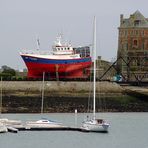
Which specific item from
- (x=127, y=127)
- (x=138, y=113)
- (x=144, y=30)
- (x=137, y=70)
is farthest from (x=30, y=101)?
(x=144, y=30)

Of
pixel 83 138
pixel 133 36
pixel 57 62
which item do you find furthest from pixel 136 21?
pixel 83 138

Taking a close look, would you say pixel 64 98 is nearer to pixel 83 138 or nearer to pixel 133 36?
pixel 83 138

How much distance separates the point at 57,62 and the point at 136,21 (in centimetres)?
3620

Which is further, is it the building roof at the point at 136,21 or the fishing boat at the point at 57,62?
the building roof at the point at 136,21

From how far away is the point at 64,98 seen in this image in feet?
326

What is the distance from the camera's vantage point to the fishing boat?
11500cm

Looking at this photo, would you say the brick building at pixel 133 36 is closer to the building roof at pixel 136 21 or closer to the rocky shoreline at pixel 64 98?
the building roof at pixel 136 21

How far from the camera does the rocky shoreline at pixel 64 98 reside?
297 feet

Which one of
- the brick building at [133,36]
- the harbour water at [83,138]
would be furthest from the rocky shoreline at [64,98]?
the brick building at [133,36]

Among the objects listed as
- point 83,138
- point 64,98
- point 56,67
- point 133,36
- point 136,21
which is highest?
point 136,21

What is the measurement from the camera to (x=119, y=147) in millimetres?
62594

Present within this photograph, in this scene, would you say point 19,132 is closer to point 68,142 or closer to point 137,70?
point 68,142

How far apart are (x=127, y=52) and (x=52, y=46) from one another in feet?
99.5

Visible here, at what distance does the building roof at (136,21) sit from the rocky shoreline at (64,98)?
41973 mm
